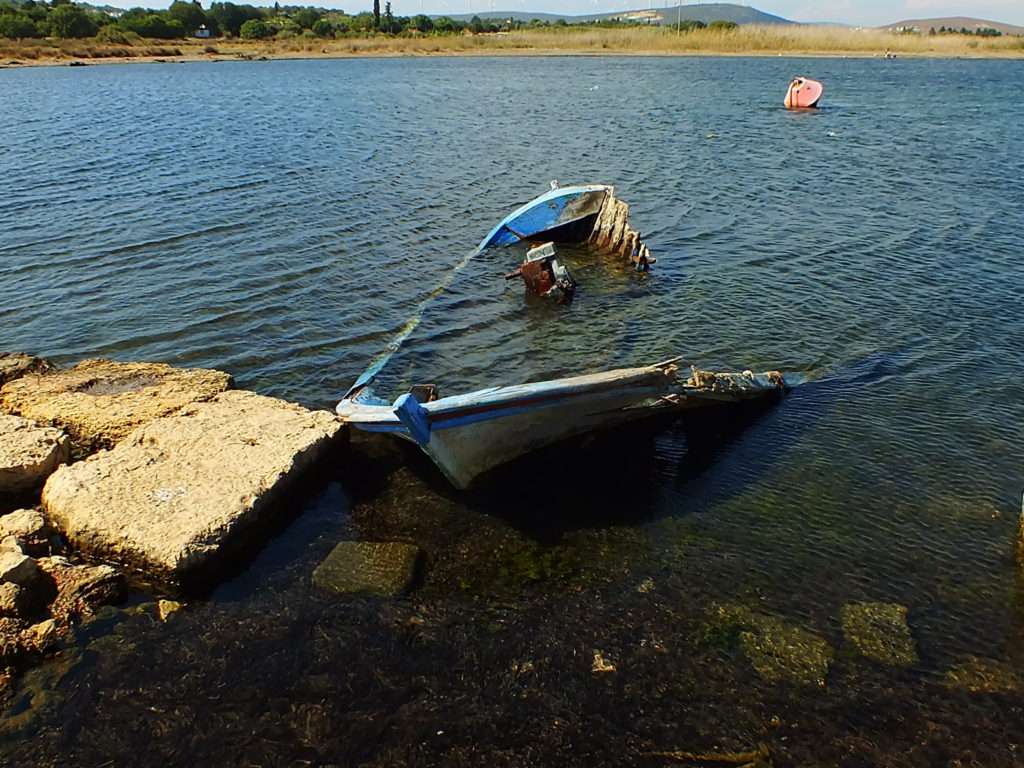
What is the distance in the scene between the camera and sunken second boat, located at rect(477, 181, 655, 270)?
18078mm

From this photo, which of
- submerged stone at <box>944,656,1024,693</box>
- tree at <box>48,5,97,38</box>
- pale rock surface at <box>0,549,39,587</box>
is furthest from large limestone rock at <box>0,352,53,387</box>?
tree at <box>48,5,97,38</box>

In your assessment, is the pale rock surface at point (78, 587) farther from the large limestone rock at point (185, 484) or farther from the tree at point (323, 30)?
the tree at point (323, 30)

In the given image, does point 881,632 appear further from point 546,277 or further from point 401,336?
point 546,277

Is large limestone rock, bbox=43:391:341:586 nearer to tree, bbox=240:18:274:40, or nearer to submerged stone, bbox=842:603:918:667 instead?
submerged stone, bbox=842:603:918:667

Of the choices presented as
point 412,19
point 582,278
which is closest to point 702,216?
point 582,278

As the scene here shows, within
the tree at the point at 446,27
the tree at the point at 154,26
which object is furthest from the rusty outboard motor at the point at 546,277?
the tree at the point at 446,27

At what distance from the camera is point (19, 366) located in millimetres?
10828

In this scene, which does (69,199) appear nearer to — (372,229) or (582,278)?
(372,229)

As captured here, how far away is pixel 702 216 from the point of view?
20.9 m

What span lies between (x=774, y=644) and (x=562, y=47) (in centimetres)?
11420

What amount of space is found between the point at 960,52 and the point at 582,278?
9914cm

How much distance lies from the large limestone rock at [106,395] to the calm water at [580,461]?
1065mm

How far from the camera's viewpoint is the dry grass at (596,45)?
90.6 meters

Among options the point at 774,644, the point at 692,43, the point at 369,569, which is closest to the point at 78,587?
the point at 369,569
